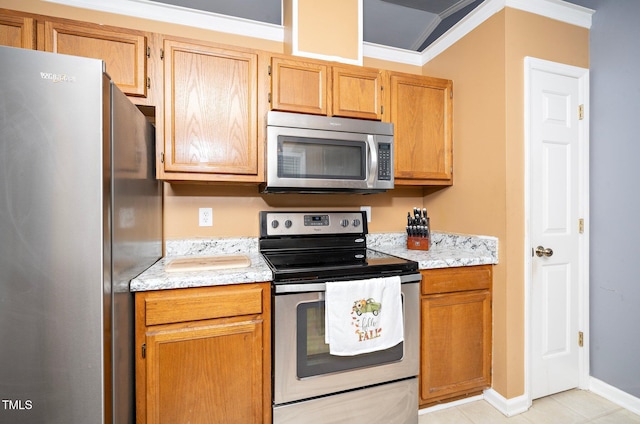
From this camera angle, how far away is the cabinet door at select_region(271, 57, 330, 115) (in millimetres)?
1795

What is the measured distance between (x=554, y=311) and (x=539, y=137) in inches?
43.6

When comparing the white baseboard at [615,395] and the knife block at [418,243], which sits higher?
the knife block at [418,243]

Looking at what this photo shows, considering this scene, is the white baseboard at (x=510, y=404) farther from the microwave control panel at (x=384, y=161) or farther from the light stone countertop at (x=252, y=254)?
the microwave control panel at (x=384, y=161)

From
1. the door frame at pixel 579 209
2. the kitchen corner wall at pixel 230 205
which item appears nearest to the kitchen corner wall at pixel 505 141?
the door frame at pixel 579 209

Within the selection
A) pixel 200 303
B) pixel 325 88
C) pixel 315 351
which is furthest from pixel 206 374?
pixel 325 88

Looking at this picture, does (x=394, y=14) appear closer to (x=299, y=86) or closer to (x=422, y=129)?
(x=422, y=129)

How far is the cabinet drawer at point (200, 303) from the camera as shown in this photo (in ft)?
4.37

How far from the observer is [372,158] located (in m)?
1.90

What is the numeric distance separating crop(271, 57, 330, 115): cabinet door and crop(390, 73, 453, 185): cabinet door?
1.64 feet

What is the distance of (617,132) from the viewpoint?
6.06 feet

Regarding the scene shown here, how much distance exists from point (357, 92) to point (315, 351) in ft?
5.09

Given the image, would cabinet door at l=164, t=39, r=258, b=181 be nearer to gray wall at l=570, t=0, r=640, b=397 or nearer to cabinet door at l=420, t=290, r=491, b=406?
cabinet door at l=420, t=290, r=491, b=406

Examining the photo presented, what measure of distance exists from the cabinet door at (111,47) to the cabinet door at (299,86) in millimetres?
693

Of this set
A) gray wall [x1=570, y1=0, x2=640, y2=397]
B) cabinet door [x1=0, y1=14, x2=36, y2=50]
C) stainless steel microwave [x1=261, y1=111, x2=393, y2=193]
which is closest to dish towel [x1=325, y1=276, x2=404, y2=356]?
stainless steel microwave [x1=261, y1=111, x2=393, y2=193]
